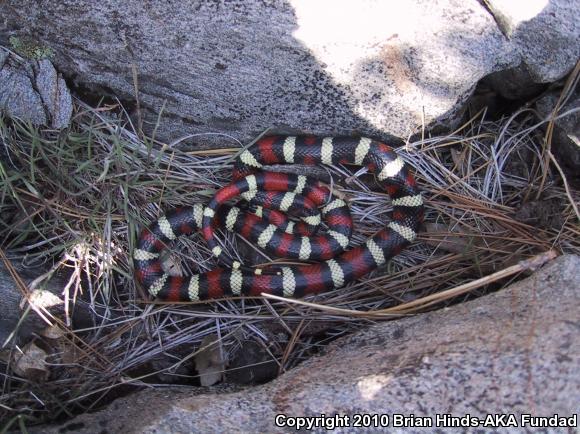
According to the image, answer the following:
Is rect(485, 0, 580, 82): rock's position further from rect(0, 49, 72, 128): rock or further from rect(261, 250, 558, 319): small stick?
rect(0, 49, 72, 128): rock

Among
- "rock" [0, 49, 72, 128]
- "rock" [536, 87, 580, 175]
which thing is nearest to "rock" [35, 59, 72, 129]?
"rock" [0, 49, 72, 128]

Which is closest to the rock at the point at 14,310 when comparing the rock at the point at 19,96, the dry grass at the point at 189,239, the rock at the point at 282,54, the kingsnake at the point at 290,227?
the dry grass at the point at 189,239

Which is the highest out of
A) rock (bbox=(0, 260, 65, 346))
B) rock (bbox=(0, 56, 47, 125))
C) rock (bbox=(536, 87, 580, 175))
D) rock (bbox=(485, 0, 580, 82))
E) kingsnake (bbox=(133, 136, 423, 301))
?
rock (bbox=(485, 0, 580, 82))

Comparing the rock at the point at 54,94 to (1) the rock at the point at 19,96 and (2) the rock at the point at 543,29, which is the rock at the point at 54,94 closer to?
(1) the rock at the point at 19,96

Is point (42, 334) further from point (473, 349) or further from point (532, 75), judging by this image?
point (532, 75)

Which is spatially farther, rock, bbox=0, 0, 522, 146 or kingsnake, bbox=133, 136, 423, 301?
kingsnake, bbox=133, 136, 423, 301

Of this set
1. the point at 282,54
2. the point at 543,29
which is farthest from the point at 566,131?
the point at 282,54
